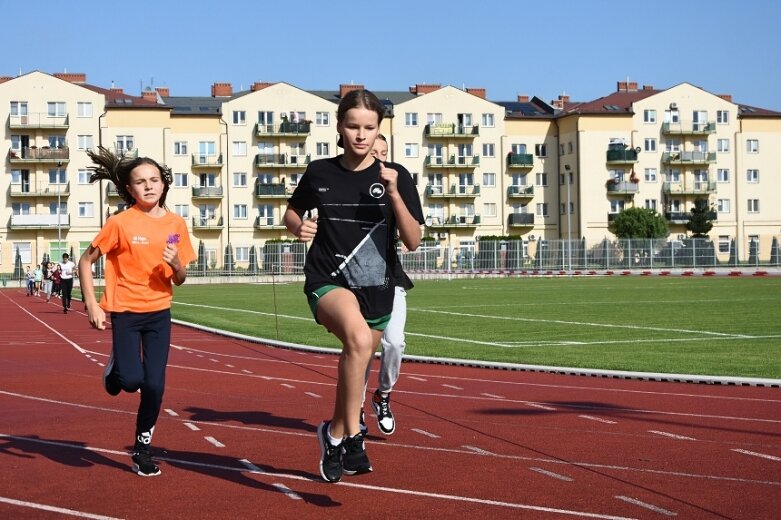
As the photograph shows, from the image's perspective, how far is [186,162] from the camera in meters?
93.8

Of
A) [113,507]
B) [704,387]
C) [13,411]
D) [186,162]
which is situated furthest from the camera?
[186,162]

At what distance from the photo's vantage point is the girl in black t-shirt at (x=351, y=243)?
6660 mm

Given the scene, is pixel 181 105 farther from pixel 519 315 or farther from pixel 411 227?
pixel 411 227

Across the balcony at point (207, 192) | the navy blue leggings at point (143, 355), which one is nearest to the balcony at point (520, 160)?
the balcony at point (207, 192)

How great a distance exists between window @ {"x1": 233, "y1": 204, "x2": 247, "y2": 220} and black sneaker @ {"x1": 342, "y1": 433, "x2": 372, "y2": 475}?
89833 millimetres

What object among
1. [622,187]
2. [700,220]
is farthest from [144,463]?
[622,187]

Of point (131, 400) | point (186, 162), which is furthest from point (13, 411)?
point (186, 162)

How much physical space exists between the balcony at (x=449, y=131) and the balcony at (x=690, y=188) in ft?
55.6

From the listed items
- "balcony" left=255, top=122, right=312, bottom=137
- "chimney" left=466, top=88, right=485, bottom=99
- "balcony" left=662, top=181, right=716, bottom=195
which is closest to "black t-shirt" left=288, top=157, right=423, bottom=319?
"balcony" left=255, top=122, right=312, bottom=137

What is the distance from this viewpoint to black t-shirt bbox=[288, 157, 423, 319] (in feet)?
22.2

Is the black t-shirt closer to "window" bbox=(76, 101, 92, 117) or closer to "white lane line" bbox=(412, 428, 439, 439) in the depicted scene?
"white lane line" bbox=(412, 428, 439, 439)

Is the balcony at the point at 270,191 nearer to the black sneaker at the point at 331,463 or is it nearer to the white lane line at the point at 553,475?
the white lane line at the point at 553,475

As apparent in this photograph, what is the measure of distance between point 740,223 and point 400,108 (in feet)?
101

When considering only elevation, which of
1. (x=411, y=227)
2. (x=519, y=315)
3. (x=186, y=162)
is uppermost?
(x=186, y=162)
